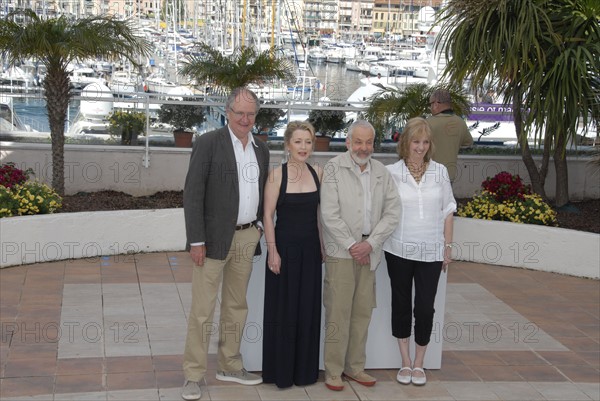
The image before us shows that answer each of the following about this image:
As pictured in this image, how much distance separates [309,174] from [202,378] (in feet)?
4.74

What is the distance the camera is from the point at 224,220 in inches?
205

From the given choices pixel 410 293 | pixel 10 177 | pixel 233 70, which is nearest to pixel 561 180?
pixel 233 70

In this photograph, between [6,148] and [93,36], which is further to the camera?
[6,148]

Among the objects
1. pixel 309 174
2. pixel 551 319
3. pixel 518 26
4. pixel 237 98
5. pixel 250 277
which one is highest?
pixel 518 26

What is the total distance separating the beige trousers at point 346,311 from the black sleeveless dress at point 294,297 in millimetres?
80

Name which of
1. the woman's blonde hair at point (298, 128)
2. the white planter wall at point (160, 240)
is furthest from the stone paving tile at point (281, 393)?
the white planter wall at point (160, 240)

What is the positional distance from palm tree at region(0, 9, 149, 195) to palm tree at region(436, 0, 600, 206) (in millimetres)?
3633

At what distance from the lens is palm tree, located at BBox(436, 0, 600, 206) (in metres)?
9.22

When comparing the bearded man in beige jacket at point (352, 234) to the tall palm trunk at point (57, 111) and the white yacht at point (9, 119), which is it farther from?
the white yacht at point (9, 119)

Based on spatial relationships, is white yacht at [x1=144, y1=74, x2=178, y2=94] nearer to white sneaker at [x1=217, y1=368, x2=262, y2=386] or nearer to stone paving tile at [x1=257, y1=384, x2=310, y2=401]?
white sneaker at [x1=217, y1=368, x2=262, y2=386]

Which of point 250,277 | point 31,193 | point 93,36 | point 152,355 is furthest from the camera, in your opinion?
point 93,36

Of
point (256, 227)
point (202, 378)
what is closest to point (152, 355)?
point (202, 378)

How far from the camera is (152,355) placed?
6070 millimetres

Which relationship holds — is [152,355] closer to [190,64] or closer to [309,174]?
[309,174]
